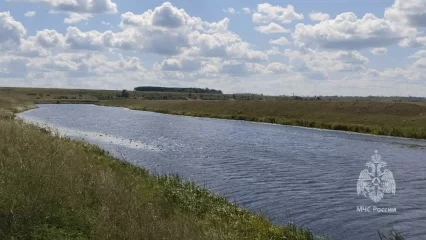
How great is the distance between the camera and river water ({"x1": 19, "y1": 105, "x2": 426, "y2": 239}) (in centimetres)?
1655

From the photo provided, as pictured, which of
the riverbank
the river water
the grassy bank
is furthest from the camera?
the grassy bank

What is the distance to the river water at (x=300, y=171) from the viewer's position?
16547 millimetres

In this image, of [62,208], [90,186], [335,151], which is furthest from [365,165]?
[62,208]

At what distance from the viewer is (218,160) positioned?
29.8 m

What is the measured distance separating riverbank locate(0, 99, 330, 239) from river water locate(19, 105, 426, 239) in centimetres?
301

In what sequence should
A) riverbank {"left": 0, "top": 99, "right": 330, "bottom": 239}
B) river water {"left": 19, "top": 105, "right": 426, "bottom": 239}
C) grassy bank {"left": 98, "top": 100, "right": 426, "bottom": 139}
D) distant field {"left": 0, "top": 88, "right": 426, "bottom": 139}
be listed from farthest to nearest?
1. distant field {"left": 0, "top": 88, "right": 426, "bottom": 139}
2. grassy bank {"left": 98, "top": 100, "right": 426, "bottom": 139}
3. river water {"left": 19, "top": 105, "right": 426, "bottom": 239}
4. riverbank {"left": 0, "top": 99, "right": 330, "bottom": 239}

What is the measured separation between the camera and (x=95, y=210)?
10.8 m

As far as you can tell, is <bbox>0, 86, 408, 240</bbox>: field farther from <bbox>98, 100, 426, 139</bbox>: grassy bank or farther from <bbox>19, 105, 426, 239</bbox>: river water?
<bbox>98, 100, 426, 139</bbox>: grassy bank

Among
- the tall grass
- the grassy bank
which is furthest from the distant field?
the tall grass

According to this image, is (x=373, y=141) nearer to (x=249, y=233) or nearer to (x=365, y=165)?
(x=365, y=165)

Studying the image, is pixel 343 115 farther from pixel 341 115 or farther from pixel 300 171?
pixel 300 171

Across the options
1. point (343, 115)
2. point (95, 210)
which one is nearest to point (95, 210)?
point (95, 210)

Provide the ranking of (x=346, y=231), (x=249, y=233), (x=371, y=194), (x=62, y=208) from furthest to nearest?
(x=371, y=194) < (x=346, y=231) < (x=249, y=233) < (x=62, y=208)

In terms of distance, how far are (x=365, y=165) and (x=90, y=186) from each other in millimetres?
21999
